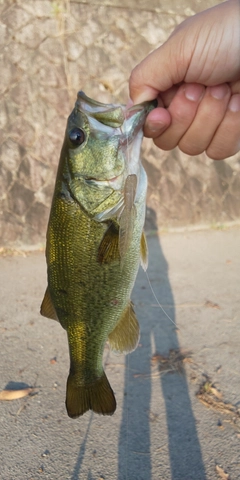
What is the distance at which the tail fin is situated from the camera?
155 centimetres

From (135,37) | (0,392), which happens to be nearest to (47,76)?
(135,37)

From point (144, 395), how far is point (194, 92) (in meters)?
1.83

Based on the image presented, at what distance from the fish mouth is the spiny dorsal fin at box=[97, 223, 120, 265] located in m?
0.13

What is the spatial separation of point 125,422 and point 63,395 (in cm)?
45

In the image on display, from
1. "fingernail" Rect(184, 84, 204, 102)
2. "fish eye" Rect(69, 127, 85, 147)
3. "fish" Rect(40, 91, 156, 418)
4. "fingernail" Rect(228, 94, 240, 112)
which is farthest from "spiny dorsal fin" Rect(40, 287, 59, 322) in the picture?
"fingernail" Rect(228, 94, 240, 112)

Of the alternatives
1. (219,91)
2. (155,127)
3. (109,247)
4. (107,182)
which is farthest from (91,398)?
(219,91)

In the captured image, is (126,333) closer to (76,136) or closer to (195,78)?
(76,136)

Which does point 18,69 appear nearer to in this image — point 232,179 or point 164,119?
point 232,179

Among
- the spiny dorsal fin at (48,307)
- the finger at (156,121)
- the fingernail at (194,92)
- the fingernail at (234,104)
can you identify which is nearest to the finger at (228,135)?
the fingernail at (234,104)

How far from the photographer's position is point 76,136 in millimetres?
1508

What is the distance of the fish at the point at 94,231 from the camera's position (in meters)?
1.47

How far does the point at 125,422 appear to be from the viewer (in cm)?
259

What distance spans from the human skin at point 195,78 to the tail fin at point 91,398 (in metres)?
0.95

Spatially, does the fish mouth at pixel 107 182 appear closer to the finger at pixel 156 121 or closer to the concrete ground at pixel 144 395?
the finger at pixel 156 121
